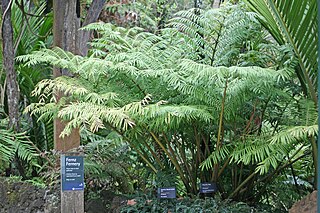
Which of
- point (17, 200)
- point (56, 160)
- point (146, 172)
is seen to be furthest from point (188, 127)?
point (17, 200)

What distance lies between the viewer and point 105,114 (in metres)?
2.70

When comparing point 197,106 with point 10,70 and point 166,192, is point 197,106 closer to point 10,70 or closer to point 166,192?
point 166,192

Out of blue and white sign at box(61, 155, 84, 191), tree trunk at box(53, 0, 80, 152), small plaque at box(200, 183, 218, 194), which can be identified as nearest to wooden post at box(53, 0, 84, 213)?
tree trunk at box(53, 0, 80, 152)

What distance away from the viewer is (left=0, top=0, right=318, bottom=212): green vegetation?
281 centimetres

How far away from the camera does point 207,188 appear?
331cm

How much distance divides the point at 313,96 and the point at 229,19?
0.83 metres

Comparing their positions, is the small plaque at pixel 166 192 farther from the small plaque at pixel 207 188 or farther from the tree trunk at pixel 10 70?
the tree trunk at pixel 10 70

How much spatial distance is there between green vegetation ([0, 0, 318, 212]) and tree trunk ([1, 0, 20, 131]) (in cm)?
16

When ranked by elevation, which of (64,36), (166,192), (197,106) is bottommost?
(166,192)

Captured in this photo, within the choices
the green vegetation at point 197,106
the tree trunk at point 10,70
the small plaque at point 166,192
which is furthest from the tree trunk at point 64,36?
the tree trunk at point 10,70

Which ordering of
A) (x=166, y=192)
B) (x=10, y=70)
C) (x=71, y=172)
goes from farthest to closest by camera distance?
1. (x=10, y=70)
2. (x=166, y=192)
3. (x=71, y=172)

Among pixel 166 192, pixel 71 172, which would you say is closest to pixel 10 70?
pixel 71 172

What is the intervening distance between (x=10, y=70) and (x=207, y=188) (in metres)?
1.89

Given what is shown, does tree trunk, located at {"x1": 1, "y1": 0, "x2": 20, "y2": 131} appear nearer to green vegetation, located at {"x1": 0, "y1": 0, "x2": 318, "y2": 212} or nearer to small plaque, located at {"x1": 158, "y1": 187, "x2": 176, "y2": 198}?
green vegetation, located at {"x1": 0, "y1": 0, "x2": 318, "y2": 212}
